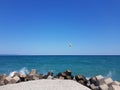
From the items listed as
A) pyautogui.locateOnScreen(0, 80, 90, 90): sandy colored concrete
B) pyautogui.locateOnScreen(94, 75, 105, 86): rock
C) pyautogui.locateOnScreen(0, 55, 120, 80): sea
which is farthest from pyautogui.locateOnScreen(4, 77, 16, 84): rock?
Result: pyautogui.locateOnScreen(0, 55, 120, 80): sea

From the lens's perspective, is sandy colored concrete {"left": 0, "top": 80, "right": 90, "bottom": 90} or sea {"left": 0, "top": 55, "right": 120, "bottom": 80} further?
sea {"left": 0, "top": 55, "right": 120, "bottom": 80}

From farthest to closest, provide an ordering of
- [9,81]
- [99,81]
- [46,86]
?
[99,81], [9,81], [46,86]

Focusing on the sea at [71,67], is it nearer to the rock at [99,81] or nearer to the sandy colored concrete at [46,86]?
the rock at [99,81]

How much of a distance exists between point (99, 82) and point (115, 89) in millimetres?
1372

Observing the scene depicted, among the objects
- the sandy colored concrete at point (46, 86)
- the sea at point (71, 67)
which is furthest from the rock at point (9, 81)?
the sea at point (71, 67)

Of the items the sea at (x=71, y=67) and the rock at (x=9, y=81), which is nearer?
the rock at (x=9, y=81)

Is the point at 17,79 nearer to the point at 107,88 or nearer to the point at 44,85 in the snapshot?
the point at 44,85

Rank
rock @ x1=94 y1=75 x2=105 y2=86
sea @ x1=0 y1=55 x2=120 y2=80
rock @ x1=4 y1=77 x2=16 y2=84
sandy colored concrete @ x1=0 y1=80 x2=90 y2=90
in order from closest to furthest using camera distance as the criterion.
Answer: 1. sandy colored concrete @ x1=0 y1=80 x2=90 y2=90
2. rock @ x1=4 y1=77 x2=16 y2=84
3. rock @ x1=94 y1=75 x2=105 y2=86
4. sea @ x1=0 y1=55 x2=120 y2=80

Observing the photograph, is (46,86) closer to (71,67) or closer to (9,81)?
(9,81)

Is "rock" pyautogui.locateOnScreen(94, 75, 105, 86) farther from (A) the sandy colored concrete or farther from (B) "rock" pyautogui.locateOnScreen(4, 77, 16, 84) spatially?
(B) "rock" pyautogui.locateOnScreen(4, 77, 16, 84)

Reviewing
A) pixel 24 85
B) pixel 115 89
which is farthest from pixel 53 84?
pixel 115 89

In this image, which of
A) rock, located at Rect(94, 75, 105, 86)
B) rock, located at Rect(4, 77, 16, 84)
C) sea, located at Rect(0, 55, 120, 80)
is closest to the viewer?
rock, located at Rect(4, 77, 16, 84)

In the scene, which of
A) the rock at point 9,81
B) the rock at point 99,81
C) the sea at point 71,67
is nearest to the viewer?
the rock at point 9,81

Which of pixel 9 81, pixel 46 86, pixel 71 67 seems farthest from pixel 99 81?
pixel 71 67
